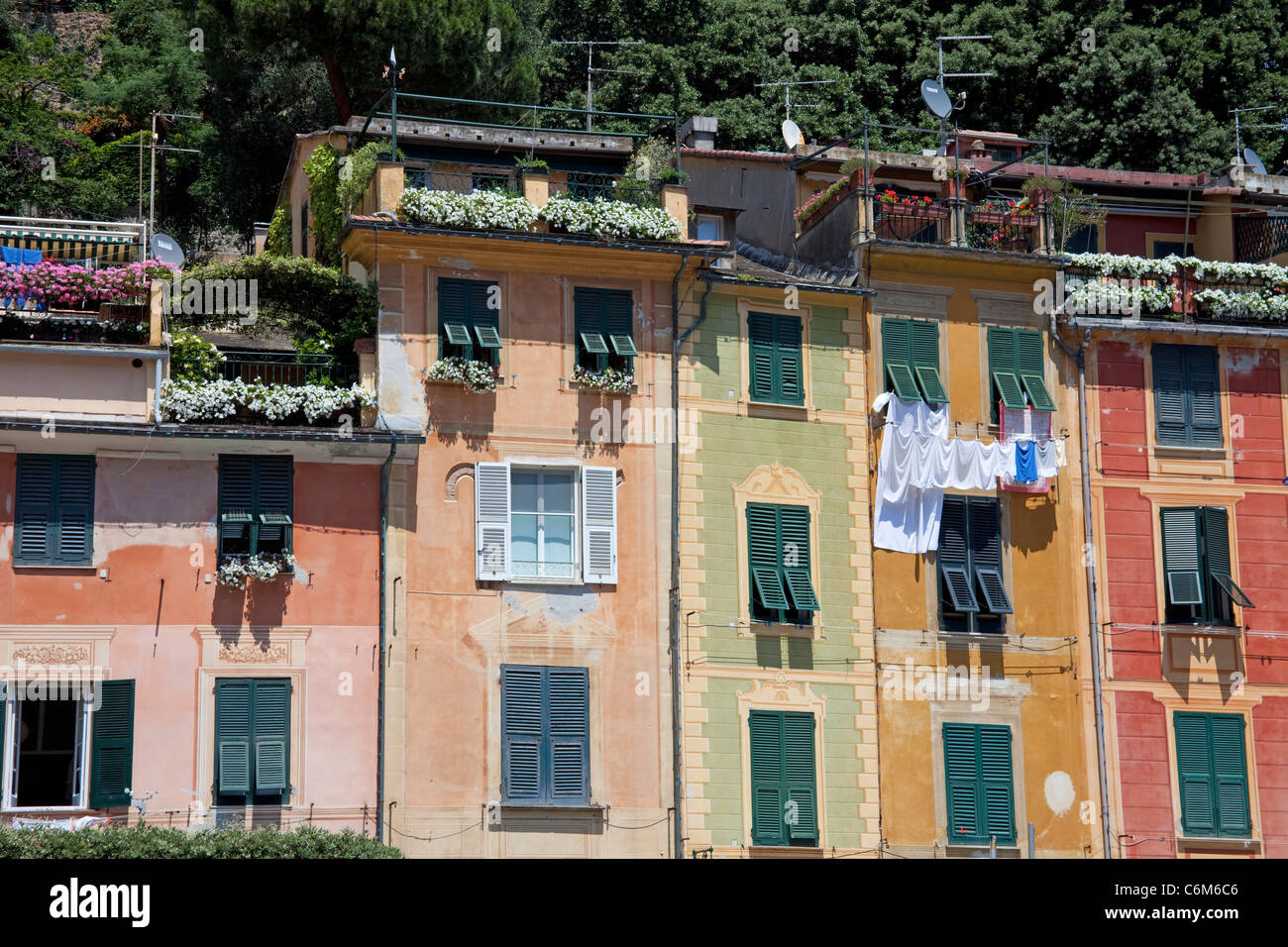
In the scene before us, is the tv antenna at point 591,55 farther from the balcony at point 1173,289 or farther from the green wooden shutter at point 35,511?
the green wooden shutter at point 35,511

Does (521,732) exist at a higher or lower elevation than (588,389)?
lower

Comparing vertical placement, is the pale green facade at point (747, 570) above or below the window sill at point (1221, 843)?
above

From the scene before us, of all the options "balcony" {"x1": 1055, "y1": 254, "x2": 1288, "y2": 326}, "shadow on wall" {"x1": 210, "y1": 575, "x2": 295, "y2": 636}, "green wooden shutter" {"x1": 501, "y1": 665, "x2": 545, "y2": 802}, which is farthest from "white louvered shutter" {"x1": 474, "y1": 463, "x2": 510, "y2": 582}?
"balcony" {"x1": 1055, "y1": 254, "x2": 1288, "y2": 326}

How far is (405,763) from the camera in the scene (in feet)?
108

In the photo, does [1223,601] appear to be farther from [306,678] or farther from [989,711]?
[306,678]

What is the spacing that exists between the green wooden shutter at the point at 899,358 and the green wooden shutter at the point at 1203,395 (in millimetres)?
4978

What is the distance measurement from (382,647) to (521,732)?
2.59m

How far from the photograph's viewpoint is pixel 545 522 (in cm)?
3481

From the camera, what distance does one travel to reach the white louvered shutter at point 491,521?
34.1 m

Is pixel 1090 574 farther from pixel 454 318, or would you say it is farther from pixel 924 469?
Answer: pixel 454 318

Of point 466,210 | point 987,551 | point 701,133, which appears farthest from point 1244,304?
point 466,210

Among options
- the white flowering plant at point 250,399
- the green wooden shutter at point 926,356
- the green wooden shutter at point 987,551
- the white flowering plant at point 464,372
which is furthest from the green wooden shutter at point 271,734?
the green wooden shutter at point 926,356

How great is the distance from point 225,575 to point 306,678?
2.02m

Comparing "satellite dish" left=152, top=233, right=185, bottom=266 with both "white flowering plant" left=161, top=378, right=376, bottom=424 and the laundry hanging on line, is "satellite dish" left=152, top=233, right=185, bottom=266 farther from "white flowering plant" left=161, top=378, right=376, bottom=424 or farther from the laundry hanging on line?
the laundry hanging on line
